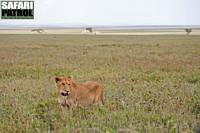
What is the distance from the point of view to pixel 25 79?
1353 cm

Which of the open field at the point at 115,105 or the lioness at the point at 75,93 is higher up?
the lioness at the point at 75,93

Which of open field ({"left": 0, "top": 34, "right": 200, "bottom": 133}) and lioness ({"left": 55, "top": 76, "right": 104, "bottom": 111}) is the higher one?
lioness ({"left": 55, "top": 76, "right": 104, "bottom": 111})

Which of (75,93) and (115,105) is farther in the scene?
(115,105)

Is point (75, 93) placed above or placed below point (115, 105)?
above

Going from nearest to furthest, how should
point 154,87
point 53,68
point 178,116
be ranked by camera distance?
1. point 178,116
2. point 154,87
3. point 53,68

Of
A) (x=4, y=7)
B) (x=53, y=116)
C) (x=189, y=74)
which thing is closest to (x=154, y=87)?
(x=189, y=74)

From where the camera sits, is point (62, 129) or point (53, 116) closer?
point (62, 129)

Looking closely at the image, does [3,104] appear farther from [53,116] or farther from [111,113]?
[111,113]

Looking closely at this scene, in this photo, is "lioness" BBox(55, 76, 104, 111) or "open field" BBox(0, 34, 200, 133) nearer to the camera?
"open field" BBox(0, 34, 200, 133)

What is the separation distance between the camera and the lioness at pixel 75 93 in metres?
7.96

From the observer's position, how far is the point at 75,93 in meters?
8.27

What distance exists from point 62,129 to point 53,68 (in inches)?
373

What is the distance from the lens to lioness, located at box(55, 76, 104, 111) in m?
7.96

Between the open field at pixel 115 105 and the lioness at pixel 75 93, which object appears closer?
the open field at pixel 115 105
